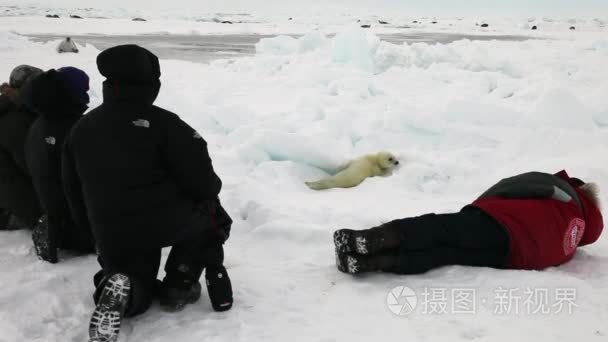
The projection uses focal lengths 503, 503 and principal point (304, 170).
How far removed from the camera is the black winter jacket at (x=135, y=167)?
1648 mm

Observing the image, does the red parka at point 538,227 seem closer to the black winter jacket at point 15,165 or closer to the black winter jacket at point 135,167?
the black winter jacket at point 135,167

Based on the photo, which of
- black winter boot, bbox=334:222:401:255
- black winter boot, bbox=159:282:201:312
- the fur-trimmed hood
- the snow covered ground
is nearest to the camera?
the snow covered ground

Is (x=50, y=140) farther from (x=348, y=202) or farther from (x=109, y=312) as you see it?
(x=348, y=202)

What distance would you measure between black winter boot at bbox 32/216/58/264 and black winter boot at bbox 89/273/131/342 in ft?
2.37

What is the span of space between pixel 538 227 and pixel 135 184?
1.57 meters

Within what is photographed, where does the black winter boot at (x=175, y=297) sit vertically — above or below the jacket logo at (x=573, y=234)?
below

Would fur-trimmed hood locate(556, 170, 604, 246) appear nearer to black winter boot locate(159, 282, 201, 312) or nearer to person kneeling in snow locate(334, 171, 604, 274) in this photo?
person kneeling in snow locate(334, 171, 604, 274)

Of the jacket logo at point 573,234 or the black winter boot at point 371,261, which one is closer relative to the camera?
the black winter boot at point 371,261

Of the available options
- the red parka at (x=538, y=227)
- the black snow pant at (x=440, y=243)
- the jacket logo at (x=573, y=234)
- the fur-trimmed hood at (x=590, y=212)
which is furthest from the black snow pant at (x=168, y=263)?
the fur-trimmed hood at (x=590, y=212)

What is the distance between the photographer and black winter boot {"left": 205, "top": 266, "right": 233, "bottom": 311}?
182cm

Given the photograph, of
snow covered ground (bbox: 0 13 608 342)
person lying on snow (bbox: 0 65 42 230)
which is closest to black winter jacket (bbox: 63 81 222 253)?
snow covered ground (bbox: 0 13 608 342)

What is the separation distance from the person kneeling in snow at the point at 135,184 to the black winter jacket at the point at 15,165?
71 cm

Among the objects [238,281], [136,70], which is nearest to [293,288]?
[238,281]

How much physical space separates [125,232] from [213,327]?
0.44m
